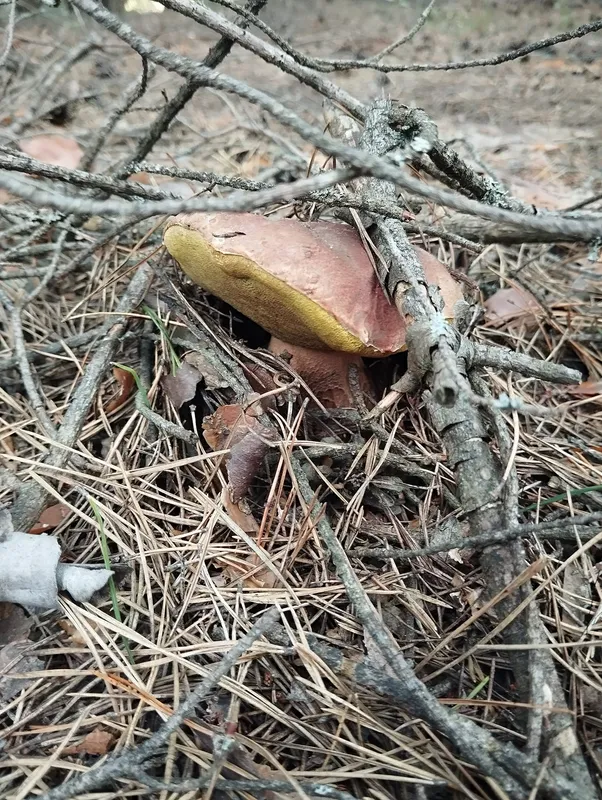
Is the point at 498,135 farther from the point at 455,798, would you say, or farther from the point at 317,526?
the point at 455,798

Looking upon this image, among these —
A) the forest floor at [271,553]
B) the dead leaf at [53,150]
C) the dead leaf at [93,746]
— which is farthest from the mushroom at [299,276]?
the dead leaf at [53,150]

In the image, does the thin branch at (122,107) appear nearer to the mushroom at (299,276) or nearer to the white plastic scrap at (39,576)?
the mushroom at (299,276)

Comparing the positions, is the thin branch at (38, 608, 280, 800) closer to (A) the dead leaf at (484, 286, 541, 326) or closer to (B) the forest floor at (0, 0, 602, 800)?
(B) the forest floor at (0, 0, 602, 800)

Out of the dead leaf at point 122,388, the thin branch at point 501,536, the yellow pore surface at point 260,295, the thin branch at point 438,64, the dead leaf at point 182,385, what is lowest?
the dead leaf at point 122,388

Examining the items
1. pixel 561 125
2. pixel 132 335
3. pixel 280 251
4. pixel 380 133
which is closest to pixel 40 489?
pixel 132 335

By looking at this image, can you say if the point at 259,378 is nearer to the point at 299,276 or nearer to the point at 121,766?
the point at 299,276

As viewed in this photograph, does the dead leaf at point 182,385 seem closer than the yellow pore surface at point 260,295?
No

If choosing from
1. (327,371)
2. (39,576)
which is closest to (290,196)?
(327,371)
